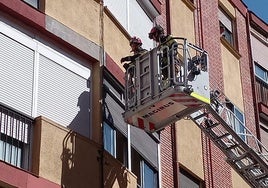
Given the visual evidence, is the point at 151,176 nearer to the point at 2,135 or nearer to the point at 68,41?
the point at 68,41

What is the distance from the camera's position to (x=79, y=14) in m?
15.6

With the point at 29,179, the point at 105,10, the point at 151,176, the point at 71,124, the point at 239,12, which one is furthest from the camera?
the point at 239,12

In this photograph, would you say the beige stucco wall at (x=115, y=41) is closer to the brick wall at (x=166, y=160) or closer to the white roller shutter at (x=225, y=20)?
the brick wall at (x=166, y=160)

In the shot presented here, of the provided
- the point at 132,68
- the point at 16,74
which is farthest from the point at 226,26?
the point at 16,74

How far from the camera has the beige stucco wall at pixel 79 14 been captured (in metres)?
14.9

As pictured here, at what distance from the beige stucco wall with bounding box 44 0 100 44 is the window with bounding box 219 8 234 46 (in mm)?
11204

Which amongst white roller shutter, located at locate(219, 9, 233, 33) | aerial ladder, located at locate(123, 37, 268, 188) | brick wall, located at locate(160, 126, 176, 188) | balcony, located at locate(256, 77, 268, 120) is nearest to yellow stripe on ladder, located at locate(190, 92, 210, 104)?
aerial ladder, located at locate(123, 37, 268, 188)

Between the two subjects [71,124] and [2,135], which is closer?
[2,135]

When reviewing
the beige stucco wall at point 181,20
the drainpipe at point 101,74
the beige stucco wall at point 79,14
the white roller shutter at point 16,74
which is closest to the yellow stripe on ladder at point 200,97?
the drainpipe at point 101,74

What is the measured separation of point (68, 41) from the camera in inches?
587

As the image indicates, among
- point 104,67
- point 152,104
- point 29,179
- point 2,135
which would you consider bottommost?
point 29,179

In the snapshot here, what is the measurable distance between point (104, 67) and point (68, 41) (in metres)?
1.20

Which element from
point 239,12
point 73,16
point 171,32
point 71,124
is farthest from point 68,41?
point 239,12

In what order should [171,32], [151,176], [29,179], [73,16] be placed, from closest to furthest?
[29,179] < [73,16] < [151,176] < [171,32]
